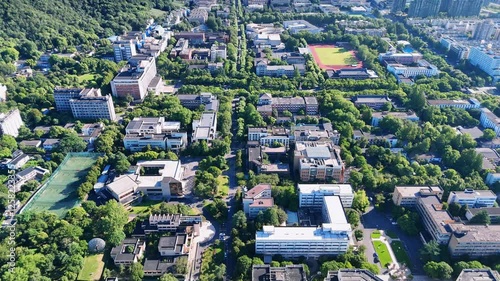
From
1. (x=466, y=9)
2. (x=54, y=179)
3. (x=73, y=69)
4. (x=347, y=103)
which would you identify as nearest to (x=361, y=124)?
(x=347, y=103)

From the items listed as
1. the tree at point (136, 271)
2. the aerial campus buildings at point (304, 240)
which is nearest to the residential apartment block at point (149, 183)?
the tree at point (136, 271)

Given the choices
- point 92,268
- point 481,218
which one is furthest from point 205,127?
point 481,218

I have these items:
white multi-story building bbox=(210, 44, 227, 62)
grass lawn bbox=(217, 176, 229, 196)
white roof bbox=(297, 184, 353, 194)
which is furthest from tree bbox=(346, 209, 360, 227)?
white multi-story building bbox=(210, 44, 227, 62)

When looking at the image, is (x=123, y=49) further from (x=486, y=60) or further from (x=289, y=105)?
(x=486, y=60)

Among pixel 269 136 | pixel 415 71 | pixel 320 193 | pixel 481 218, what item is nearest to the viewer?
pixel 481 218

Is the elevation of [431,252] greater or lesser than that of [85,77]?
lesser

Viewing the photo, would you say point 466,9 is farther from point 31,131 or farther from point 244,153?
point 31,131

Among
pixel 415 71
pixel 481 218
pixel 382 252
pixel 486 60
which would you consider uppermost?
pixel 486 60
